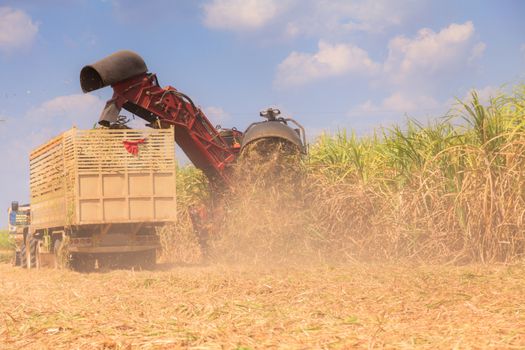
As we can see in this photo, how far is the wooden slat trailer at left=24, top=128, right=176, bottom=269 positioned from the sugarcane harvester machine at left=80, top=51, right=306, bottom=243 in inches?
20.0

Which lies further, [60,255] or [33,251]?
[33,251]

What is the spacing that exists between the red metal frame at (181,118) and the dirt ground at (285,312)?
15.4 feet

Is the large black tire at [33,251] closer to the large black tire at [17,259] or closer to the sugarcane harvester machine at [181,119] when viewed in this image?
the large black tire at [17,259]

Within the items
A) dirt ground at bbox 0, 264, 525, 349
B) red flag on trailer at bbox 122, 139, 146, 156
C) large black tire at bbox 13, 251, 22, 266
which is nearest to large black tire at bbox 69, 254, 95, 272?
red flag on trailer at bbox 122, 139, 146, 156

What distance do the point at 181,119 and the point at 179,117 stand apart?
0.07m

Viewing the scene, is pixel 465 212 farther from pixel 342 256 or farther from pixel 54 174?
pixel 54 174

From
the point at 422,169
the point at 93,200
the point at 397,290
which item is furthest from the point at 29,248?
the point at 397,290

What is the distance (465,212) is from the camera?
10516mm

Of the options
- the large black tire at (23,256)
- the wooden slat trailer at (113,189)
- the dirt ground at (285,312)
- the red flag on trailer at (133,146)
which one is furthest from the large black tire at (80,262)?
the large black tire at (23,256)

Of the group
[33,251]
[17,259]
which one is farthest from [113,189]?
[17,259]

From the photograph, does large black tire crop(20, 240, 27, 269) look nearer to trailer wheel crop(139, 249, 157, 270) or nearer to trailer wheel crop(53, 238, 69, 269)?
trailer wheel crop(53, 238, 69, 269)

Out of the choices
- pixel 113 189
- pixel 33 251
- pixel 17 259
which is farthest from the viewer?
pixel 17 259

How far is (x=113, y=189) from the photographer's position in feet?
41.5

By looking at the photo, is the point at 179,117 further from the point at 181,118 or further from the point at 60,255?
the point at 60,255
